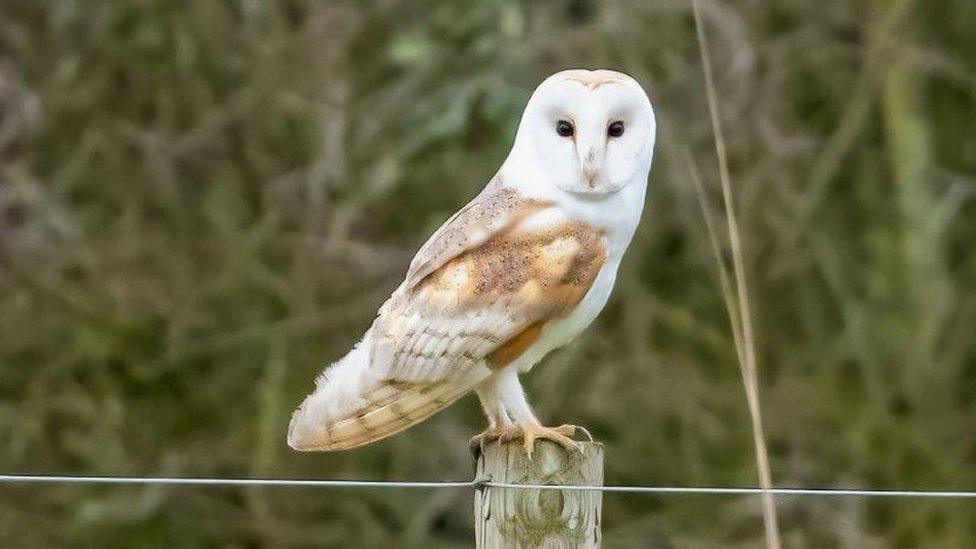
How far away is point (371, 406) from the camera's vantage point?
2.27 metres

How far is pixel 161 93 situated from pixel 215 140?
190 mm

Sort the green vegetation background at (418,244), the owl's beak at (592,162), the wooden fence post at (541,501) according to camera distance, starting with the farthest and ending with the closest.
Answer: the green vegetation background at (418,244)
the owl's beak at (592,162)
the wooden fence post at (541,501)

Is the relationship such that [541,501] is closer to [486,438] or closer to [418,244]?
[486,438]

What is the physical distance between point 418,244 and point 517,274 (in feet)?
8.49

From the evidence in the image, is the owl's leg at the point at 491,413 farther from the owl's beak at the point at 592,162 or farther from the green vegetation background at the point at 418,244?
the green vegetation background at the point at 418,244

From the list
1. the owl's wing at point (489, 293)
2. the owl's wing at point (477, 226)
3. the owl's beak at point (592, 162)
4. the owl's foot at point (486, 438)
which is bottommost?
the owl's foot at point (486, 438)

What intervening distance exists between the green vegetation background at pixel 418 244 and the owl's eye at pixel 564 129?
239 cm

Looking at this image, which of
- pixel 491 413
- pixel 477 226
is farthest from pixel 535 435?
pixel 477 226

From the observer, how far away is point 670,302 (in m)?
4.83

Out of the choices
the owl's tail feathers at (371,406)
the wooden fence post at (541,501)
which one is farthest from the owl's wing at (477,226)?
the wooden fence post at (541,501)

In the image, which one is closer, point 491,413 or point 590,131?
point 590,131

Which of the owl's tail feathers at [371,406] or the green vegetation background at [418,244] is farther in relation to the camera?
the green vegetation background at [418,244]

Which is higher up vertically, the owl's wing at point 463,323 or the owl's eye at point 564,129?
the owl's eye at point 564,129

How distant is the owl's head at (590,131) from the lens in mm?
2227
